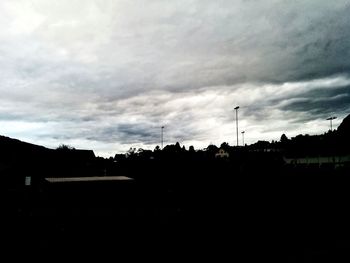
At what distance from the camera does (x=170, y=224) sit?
12.4 m

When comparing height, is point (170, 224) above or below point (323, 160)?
below

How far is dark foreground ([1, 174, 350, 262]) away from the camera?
10.0 m

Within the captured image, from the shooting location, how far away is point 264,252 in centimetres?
1020

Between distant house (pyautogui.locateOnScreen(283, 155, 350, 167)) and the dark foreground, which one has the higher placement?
distant house (pyautogui.locateOnScreen(283, 155, 350, 167))

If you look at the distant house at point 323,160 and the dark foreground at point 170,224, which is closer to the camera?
the dark foreground at point 170,224

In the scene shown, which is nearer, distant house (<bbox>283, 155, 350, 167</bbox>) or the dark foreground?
the dark foreground

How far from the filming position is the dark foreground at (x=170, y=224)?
10.0 metres

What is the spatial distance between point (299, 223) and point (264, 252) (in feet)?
13.2

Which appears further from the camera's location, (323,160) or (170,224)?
(323,160)

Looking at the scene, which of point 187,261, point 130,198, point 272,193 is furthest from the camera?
point 272,193

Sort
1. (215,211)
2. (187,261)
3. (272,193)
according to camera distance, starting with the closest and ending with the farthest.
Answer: (187,261)
(215,211)
(272,193)

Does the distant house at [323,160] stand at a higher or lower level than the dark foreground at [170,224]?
higher

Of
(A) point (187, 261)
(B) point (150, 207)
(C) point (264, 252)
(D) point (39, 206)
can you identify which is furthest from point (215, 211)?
(D) point (39, 206)

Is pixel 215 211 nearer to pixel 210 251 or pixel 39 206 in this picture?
pixel 210 251
